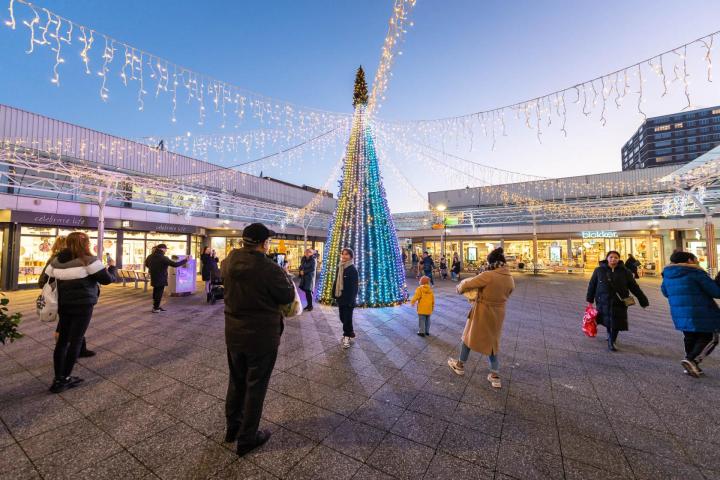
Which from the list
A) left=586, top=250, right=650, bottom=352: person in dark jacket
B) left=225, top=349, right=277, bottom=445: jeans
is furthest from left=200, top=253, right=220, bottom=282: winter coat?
left=586, top=250, right=650, bottom=352: person in dark jacket

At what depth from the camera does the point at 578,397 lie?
11.1 ft

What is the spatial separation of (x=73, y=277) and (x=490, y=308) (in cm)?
495

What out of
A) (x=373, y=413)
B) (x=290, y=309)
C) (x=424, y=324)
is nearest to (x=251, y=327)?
(x=290, y=309)

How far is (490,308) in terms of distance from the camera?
3.73m

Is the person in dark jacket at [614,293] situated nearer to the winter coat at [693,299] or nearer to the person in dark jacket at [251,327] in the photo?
the winter coat at [693,299]

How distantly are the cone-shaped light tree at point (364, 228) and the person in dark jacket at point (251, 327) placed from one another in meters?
6.11

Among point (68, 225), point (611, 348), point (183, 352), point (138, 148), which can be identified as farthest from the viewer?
point (138, 148)

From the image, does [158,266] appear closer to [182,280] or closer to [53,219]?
[182,280]

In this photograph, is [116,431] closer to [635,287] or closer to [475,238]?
[635,287]

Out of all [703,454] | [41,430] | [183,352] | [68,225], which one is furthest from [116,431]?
[68,225]

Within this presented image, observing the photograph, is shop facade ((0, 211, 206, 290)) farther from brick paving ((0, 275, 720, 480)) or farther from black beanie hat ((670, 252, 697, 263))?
black beanie hat ((670, 252, 697, 263))

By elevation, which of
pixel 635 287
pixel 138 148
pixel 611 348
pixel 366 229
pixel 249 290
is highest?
pixel 138 148

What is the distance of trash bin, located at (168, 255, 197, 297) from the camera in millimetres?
10719

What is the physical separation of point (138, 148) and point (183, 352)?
53.9 ft
